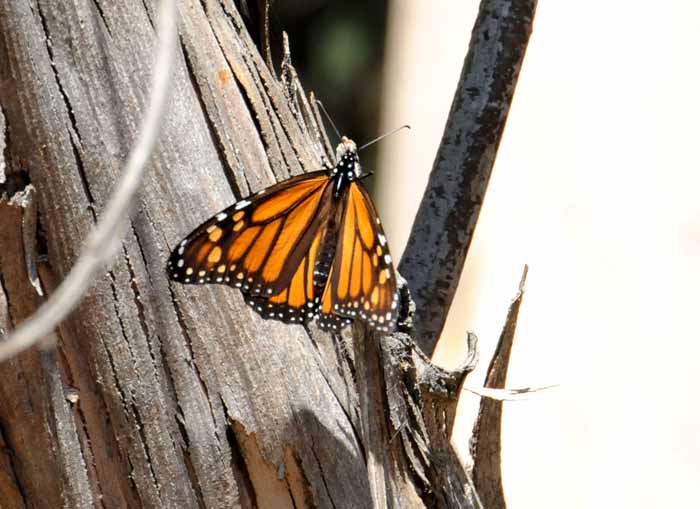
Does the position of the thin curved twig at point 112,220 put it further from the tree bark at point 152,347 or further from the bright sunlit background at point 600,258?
the bright sunlit background at point 600,258

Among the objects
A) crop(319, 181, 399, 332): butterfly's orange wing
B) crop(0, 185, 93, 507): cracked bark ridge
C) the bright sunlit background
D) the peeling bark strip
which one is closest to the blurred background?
the bright sunlit background

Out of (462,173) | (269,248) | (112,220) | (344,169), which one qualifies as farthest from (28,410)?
(462,173)

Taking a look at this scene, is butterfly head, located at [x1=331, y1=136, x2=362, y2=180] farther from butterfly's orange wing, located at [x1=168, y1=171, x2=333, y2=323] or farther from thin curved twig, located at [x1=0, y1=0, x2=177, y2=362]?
thin curved twig, located at [x1=0, y1=0, x2=177, y2=362]

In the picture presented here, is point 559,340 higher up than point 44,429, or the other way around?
point 559,340

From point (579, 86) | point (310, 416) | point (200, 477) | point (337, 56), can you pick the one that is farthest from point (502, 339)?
point (337, 56)

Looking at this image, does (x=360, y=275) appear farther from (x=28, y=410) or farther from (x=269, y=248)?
(x=28, y=410)

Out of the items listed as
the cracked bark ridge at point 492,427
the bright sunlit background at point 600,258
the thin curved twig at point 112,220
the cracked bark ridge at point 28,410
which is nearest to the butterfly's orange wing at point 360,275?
the cracked bark ridge at point 492,427

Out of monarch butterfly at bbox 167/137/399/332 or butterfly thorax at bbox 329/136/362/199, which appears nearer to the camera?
monarch butterfly at bbox 167/137/399/332

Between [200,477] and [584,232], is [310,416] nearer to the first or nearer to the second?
[200,477]
